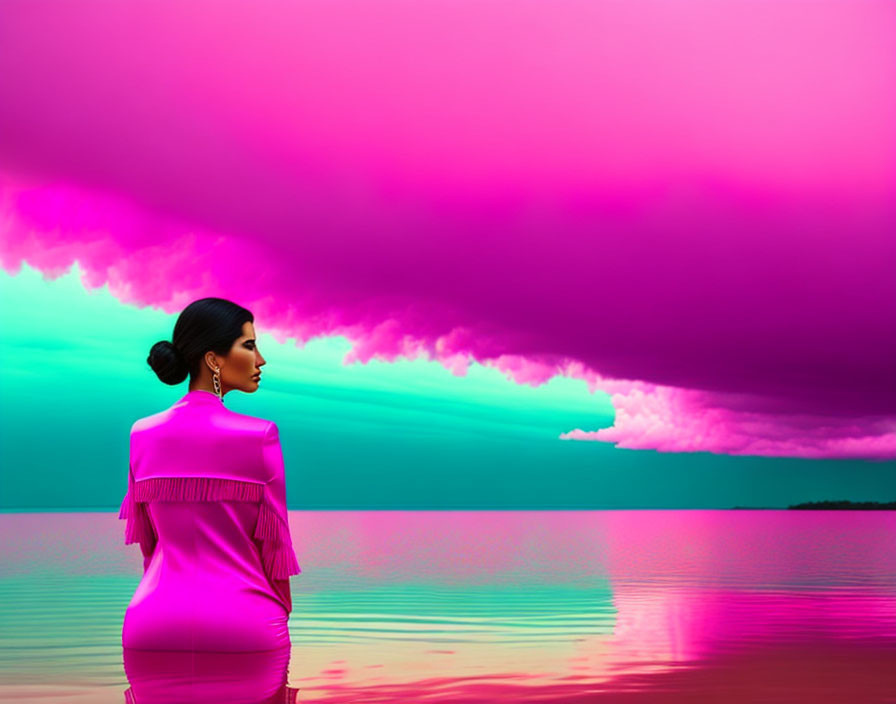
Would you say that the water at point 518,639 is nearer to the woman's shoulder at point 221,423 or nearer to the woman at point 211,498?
the woman at point 211,498

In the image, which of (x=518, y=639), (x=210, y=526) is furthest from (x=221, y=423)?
(x=518, y=639)

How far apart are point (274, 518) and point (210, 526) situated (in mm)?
382

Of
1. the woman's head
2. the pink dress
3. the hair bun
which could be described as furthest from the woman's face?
the hair bun

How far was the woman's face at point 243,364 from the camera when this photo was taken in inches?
250

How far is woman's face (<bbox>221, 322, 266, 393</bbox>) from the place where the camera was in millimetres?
6340

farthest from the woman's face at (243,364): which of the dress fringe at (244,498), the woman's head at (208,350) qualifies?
the dress fringe at (244,498)

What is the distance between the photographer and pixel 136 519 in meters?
6.64

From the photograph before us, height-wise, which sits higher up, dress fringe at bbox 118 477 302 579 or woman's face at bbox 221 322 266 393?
woman's face at bbox 221 322 266 393

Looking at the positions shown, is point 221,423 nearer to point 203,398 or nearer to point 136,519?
point 203,398

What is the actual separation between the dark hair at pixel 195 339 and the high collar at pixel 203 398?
0.36 ft

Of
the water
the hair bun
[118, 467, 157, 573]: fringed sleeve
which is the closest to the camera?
the hair bun

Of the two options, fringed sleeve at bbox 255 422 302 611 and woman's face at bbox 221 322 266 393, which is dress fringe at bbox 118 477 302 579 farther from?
woman's face at bbox 221 322 266 393

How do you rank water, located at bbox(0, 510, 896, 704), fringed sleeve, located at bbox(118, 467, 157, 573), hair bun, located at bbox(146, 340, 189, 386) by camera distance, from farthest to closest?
water, located at bbox(0, 510, 896, 704) < fringed sleeve, located at bbox(118, 467, 157, 573) < hair bun, located at bbox(146, 340, 189, 386)

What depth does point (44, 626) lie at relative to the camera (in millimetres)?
14484
